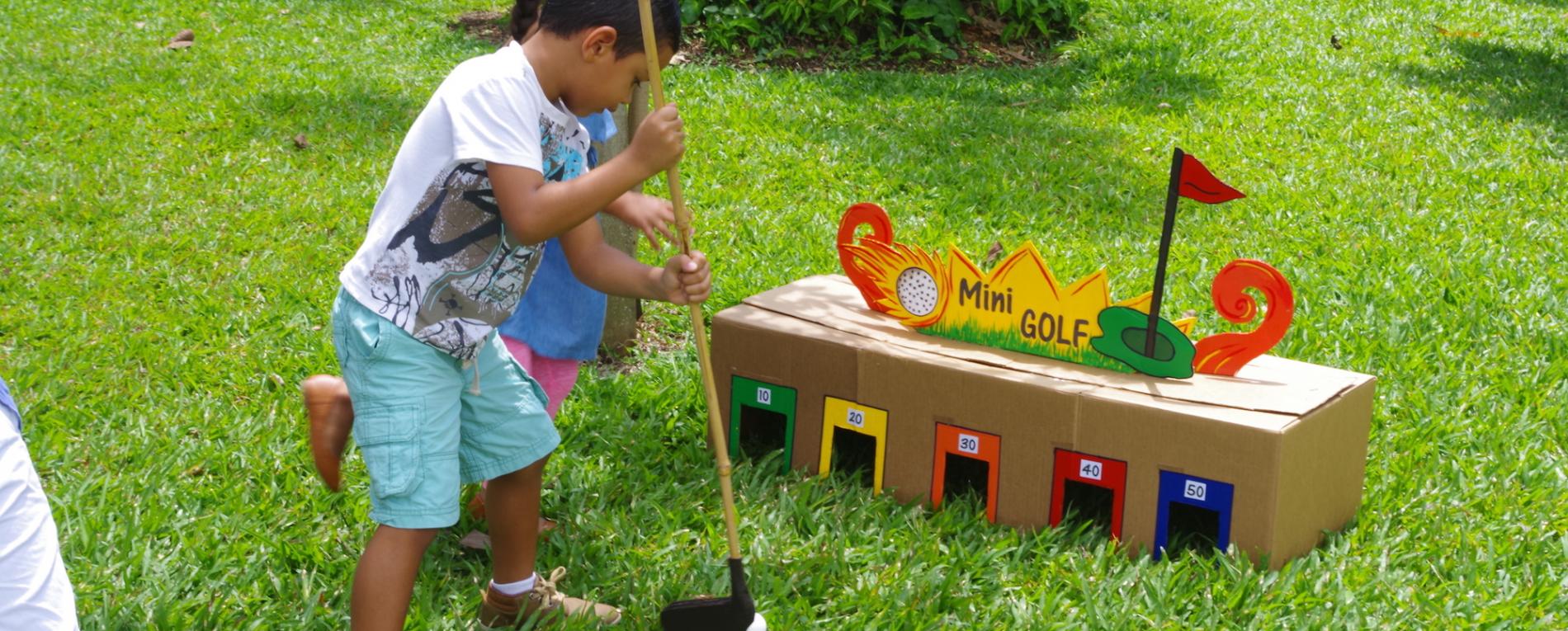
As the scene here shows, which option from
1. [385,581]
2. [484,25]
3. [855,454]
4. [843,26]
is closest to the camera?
[385,581]

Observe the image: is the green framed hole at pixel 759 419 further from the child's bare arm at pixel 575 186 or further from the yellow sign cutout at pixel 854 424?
the child's bare arm at pixel 575 186

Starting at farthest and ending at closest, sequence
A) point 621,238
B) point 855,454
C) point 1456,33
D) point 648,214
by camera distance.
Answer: point 1456,33
point 621,238
point 855,454
point 648,214

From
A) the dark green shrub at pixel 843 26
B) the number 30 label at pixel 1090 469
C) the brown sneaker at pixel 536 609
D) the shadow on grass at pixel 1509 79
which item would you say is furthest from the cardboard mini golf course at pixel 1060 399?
the shadow on grass at pixel 1509 79

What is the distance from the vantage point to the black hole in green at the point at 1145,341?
10.3 feet

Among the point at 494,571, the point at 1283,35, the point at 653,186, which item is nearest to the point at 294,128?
the point at 653,186

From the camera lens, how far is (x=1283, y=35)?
28.8 feet

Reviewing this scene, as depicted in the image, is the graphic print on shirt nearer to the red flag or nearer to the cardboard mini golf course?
the cardboard mini golf course

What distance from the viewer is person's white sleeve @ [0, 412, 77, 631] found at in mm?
1423

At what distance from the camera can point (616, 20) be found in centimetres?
236

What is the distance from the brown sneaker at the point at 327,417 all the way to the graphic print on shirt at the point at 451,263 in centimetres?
39

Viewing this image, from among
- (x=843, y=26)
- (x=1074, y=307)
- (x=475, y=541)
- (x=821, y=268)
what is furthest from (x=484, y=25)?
(x=1074, y=307)

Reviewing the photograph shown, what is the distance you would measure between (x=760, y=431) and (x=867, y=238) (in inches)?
24.4

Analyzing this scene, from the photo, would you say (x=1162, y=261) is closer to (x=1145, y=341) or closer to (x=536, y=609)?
(x=1145, y=341)

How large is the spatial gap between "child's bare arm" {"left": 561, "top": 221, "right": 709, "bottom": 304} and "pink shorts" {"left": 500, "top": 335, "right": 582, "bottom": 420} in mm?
685
